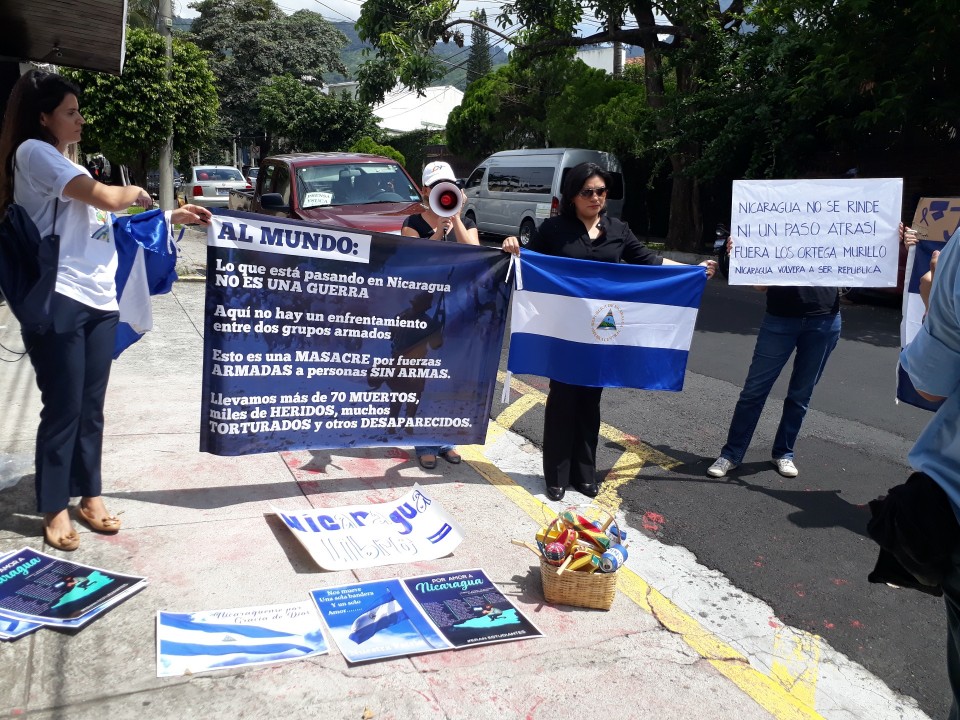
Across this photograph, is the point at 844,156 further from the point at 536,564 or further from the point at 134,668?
the point at 134,668

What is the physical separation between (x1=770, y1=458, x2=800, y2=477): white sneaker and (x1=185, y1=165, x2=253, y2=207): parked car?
16652 mm

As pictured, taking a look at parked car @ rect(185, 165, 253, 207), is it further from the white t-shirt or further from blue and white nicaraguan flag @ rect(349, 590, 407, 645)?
blue and white nicaraguan flag @ rect(349, 590, 407, 645)

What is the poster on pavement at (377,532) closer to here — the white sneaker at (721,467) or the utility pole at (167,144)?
the white sneaker at (721,467)

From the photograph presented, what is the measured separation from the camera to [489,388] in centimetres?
499

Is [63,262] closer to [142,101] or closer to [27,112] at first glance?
[27,112]

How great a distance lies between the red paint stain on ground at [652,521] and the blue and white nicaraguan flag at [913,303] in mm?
1493

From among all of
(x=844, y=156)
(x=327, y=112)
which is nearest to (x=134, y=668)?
(x=844, y=156)

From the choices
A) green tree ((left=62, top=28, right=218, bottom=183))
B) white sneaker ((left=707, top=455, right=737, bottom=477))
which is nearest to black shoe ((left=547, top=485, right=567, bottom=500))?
white sneaker ((left=707, top=455, right=737, bottom=477))

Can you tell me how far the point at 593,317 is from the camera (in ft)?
16.3

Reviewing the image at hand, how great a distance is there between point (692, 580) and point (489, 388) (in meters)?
1.57

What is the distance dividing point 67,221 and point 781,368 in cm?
408

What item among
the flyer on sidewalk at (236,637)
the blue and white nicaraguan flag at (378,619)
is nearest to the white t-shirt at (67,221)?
the flyer on sidewalk at (236,637)

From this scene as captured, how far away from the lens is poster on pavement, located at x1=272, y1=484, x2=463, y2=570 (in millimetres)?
3924

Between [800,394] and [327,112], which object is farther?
[327,112]
